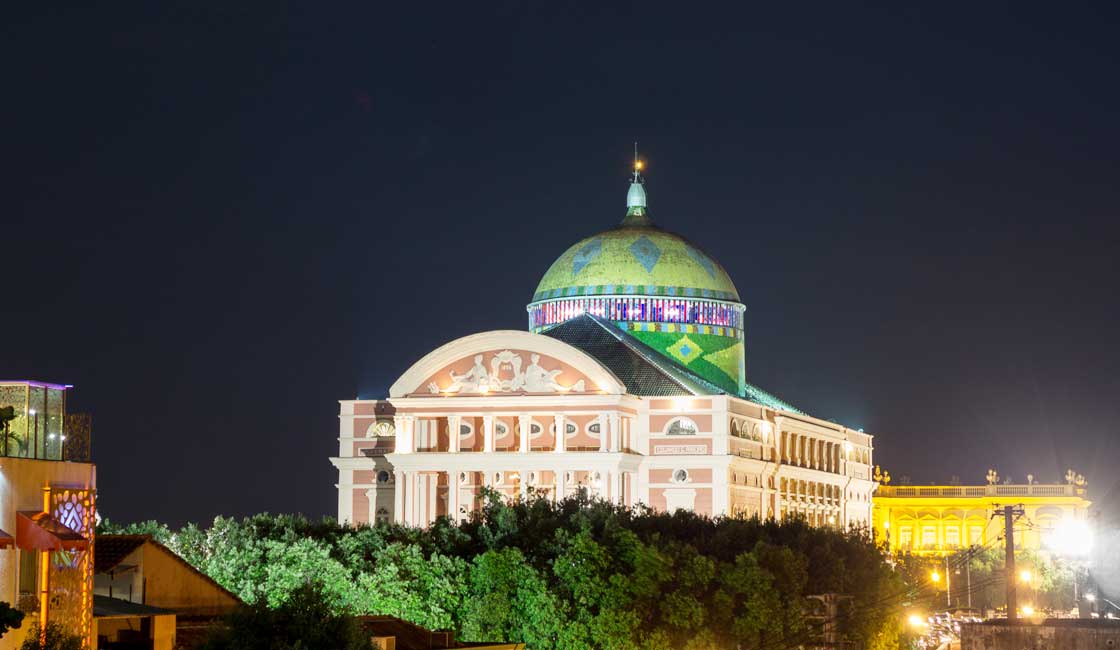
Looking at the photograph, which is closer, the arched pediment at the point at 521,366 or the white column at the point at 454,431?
the arched pediment at the point at 521,366

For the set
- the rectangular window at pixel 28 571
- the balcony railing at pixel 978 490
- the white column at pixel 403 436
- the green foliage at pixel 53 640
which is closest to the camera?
the green foliage at pixel 53 640

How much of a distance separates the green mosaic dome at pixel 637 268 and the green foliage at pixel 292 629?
70480mm

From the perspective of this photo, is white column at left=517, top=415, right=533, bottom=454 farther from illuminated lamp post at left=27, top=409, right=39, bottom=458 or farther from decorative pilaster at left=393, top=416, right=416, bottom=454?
illuminated lamp post at left=27, top=409, right=39, bottom=458

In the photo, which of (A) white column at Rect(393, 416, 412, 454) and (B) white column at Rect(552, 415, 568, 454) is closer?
(B) white column at Rect(552, 415, 568, 454)

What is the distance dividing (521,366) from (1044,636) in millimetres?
35752

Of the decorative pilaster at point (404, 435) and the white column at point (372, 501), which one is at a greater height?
the decorative pilaster at point (404, 435)

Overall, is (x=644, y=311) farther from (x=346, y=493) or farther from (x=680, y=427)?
(x=346, y=493)

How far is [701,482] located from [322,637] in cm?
5832

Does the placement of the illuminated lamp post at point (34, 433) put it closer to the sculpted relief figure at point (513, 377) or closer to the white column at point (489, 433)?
the sculpted relief figure at point (513, 377)

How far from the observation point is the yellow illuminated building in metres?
148

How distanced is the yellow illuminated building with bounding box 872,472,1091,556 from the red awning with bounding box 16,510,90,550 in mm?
107822

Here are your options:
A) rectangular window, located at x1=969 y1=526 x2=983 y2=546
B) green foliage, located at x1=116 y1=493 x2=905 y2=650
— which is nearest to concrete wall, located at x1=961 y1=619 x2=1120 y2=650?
green foliage, located at x1=116 y1=493 x2=905 y2=650

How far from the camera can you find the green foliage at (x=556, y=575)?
205 feet

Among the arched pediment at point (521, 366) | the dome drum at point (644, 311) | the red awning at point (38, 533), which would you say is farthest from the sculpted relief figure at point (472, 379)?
the red awning at point (38, 533)
